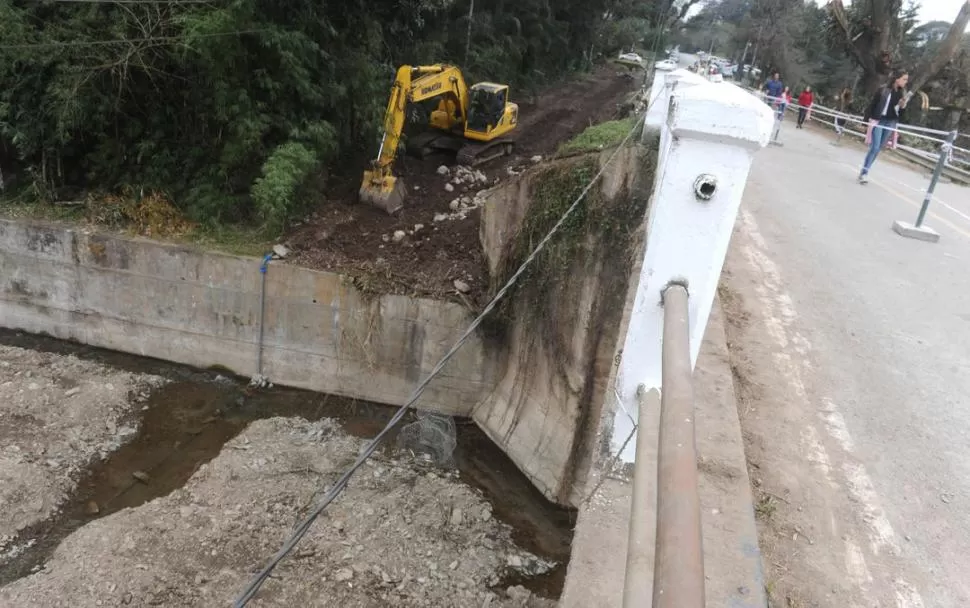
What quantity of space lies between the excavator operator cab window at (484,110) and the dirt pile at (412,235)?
91cm

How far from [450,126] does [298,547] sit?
373 inches

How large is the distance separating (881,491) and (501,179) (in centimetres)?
1040

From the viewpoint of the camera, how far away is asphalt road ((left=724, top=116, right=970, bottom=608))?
8.93 ft

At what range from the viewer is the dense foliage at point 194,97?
373 inches

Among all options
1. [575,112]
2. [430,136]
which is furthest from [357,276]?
[575,112]

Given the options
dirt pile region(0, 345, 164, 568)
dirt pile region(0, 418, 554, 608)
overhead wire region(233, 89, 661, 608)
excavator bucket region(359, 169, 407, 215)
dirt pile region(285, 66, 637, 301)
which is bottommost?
dirt pile region(0, 345, 164, 568)

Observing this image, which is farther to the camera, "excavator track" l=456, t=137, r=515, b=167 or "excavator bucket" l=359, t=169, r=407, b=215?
"excavator track" l=456, t=137, r=515, b=167

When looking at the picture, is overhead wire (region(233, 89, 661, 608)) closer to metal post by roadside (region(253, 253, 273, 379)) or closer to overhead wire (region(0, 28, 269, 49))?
metal post by roadside (region(253, 253, 273, 379))

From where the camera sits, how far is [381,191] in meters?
10.9

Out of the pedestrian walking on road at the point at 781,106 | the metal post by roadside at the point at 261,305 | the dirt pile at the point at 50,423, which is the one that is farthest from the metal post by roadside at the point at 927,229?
the dirt pile at the point at 50,423

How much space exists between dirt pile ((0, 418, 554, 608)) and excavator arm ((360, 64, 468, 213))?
4777 mm

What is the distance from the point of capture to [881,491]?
3205 mm

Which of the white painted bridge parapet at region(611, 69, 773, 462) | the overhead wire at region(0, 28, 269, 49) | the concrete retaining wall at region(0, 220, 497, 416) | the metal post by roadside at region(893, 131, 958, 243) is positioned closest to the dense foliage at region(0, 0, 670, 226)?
the overhead wire at region(0, 28, 269, 49)

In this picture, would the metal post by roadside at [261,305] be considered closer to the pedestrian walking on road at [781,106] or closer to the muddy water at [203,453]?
the muddy water at [203,453]
